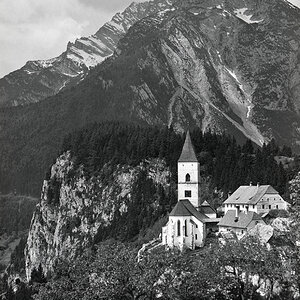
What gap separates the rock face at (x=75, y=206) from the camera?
16225 cm

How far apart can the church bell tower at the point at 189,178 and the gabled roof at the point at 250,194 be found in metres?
8.02

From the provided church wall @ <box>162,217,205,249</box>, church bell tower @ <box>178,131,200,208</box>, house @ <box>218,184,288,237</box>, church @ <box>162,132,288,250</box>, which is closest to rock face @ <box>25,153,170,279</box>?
church bell tower @ <box>178,131,200,208</box>

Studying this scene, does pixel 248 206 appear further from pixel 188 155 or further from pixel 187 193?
pixel 188 155

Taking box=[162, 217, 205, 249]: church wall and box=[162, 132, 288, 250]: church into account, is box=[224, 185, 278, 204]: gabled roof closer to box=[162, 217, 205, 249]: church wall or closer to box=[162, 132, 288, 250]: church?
box=[162, 132, 288, 250]: church

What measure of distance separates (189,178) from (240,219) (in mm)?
20388

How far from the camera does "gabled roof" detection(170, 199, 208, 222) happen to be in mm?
97875

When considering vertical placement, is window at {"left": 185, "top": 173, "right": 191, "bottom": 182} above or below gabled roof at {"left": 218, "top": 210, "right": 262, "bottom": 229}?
above

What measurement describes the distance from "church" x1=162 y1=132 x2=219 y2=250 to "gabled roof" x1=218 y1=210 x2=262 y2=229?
3781mm

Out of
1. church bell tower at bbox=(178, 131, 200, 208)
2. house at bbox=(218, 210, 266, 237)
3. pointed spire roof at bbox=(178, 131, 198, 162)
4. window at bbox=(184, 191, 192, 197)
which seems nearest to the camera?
house at bbox=(218, 210, 266, 237)

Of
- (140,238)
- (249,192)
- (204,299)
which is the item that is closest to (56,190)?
(140,238)

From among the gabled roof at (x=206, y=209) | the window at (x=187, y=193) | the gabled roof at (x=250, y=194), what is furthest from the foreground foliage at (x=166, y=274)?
the window at (x=187, y=193)

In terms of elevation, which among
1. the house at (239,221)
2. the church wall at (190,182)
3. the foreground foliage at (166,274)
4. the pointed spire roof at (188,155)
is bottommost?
the foreground foliage at (166,274)

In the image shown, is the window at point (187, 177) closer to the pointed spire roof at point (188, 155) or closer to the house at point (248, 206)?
the pointed spire roof at point (188, 155)

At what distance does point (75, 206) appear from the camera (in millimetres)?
180125
